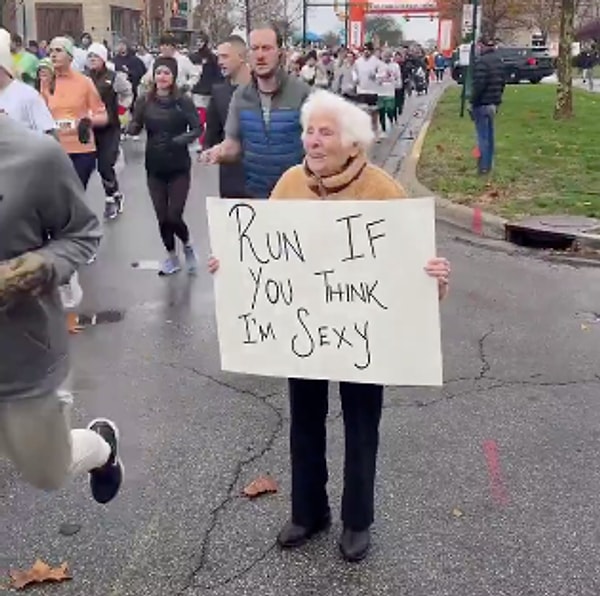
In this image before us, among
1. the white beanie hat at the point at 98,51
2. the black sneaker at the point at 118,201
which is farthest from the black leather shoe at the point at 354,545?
the white beanie hat at the point at 98,51

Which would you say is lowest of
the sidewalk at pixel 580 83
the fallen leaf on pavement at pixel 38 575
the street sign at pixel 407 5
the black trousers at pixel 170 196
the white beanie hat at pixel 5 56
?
the sidewalk at pixel 580 83

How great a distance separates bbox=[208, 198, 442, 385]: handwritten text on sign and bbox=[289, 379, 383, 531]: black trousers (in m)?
0.11

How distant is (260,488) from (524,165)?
1069 centimetres

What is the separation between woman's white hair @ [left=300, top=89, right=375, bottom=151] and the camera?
3258mm

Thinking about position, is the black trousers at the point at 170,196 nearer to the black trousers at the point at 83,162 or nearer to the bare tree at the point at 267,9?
the black trousers at the point at 83,162

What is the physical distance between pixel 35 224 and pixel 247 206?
84cm

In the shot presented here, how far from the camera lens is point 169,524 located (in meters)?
3.89

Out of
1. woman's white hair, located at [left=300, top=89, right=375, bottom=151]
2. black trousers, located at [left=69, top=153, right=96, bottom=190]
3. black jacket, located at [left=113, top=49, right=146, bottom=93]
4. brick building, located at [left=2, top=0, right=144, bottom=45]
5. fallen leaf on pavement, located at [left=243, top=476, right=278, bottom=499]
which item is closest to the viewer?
woman's white hair, located at [left=300, top=89, right=375, bottom=151]

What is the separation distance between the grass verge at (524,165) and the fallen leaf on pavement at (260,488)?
22.2 ft

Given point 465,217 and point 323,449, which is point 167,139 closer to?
point 465,217

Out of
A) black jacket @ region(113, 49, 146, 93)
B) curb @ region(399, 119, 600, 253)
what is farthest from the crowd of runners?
black jacket @ region(113, 49, 146, 93)

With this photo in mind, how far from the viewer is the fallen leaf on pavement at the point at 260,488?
4141 mm

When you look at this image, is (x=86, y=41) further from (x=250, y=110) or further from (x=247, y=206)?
(x=247, y=206)

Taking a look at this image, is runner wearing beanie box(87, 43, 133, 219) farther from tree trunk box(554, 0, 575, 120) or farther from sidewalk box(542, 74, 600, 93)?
sidewalk box(542, 74, 600, 93)
